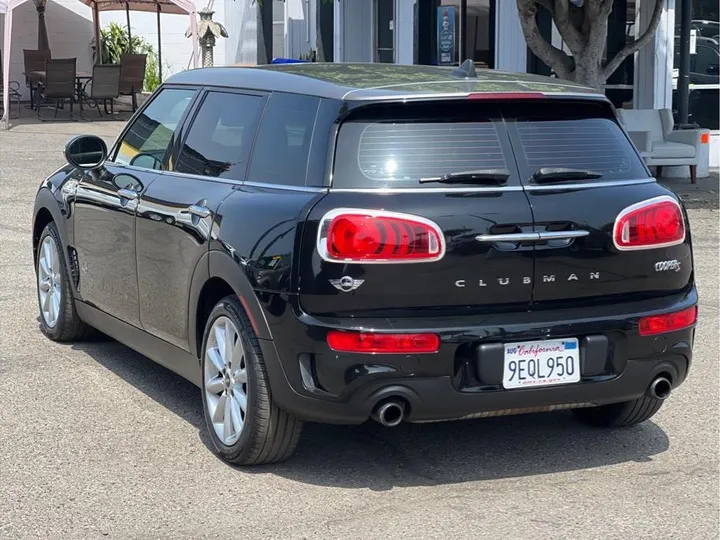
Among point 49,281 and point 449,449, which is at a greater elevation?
point 49,281

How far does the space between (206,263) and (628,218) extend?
1724 mm

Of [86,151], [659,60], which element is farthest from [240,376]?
[659,60]

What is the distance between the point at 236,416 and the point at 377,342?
32.4 inches

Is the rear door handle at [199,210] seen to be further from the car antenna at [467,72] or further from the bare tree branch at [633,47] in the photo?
the bare tree branch at [633,47]

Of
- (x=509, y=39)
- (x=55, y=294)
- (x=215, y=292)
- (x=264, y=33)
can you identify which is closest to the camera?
(x=215, y=292)

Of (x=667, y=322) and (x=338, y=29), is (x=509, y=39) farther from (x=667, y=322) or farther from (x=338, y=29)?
(x=667, y=322)

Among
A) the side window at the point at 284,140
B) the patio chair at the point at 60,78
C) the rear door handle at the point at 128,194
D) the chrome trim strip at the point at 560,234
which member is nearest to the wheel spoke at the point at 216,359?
the side window at the point at 284,140

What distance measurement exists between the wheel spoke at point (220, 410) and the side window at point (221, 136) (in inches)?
36.7

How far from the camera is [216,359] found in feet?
17.1

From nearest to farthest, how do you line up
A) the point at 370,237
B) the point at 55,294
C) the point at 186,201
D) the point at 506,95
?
1. the point at 370,237
2. the point at 506,95
3. the point at 186,201
4. the point at 55,294

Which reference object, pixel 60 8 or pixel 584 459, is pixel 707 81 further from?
pixel 60 8

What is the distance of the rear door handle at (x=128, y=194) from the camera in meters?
5.98

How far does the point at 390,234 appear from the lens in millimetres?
4539

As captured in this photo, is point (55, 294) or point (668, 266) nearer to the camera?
point (668, 266)
